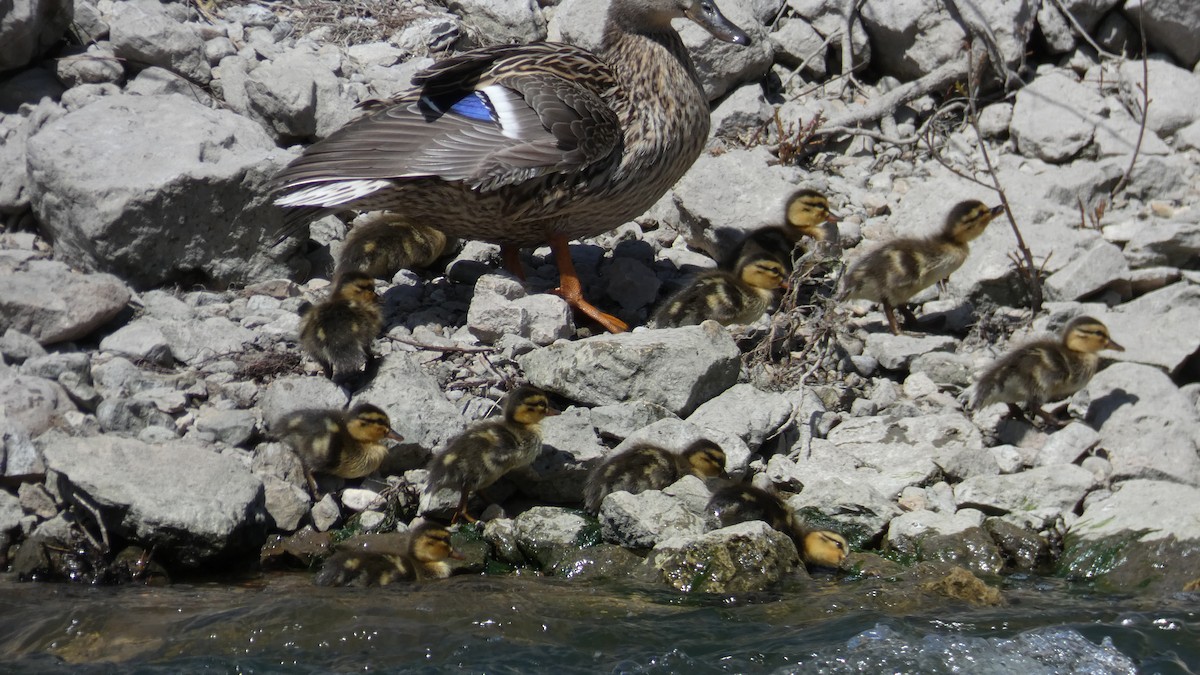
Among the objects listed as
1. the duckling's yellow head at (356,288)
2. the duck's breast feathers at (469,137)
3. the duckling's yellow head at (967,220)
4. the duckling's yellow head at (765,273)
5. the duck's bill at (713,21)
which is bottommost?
the duckling's yellow head at (356,288)

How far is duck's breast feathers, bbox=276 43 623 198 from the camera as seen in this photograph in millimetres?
6586

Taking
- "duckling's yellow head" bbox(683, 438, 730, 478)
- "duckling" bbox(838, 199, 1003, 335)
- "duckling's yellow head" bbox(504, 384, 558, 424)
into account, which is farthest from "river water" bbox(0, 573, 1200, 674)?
"duckling" bbox(838, 199, 1003, 335)

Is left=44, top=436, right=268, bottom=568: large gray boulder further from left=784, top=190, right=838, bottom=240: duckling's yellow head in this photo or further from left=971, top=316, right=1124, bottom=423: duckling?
left=784, top=190, right=838, bottom=240: duckling's yellow head

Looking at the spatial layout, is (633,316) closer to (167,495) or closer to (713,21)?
(713,21)

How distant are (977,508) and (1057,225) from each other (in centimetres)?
218

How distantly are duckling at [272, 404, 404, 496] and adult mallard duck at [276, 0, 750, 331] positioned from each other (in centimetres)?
106

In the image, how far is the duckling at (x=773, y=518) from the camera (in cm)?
557

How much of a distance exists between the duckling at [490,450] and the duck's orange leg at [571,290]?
1054 millimetres

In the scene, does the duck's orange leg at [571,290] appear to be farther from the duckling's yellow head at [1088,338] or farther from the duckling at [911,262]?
Answer: the duckling's yellow head at [1088,338]

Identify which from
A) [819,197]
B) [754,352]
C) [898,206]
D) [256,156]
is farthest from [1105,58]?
[256,156]

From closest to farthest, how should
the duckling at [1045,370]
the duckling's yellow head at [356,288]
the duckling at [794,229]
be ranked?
1. the duckling at [1045,370]
2. the duckling's yellow head at [356,288]
3. the duckling at [794,229]

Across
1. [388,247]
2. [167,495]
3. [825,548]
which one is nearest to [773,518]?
[825,548]

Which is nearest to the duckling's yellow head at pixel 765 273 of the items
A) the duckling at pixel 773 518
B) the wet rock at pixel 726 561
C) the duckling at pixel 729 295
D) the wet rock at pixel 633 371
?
the duckling at pixel 729 295

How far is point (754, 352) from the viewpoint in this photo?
22.6 ft
